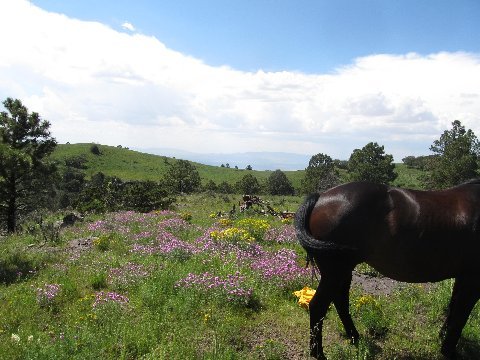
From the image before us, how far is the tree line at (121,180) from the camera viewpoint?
23.2 metres

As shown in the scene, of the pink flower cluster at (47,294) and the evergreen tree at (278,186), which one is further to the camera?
the evergreen tree at (278,186)

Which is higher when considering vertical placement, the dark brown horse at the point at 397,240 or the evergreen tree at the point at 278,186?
the dark brown horse at the point at 397,240

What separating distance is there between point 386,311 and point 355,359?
7.03 ft

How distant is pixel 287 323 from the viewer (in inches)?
277

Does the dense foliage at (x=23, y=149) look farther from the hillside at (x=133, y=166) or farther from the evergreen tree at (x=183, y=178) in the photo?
the hillside at (x=133, y=166)

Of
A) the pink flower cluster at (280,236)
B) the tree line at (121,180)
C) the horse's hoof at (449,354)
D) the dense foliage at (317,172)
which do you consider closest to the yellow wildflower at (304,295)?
the horse's hoof at (449,354)

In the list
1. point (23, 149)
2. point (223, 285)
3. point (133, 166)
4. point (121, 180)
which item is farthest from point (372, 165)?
point (133, 166)

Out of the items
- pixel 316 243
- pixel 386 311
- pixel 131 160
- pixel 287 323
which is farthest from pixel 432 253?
pixel 131 160

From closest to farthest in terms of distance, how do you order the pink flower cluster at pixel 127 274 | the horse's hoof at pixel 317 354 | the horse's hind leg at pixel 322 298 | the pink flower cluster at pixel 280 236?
the horse's hind leg at pixel 322 298, the horse's hoof at pixel 317 354, the pink flower cluster at pixel 127 274, the pink flower cluster at pixel 280 236

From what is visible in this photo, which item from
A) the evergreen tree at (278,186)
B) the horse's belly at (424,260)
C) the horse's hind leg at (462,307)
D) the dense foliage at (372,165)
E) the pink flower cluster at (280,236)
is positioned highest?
the dense foliage at (372,165)

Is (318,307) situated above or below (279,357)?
above

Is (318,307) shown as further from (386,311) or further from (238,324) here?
(386,311)

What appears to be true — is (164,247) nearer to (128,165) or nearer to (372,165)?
(372,165)

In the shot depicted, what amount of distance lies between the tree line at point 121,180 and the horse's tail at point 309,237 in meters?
13.2
